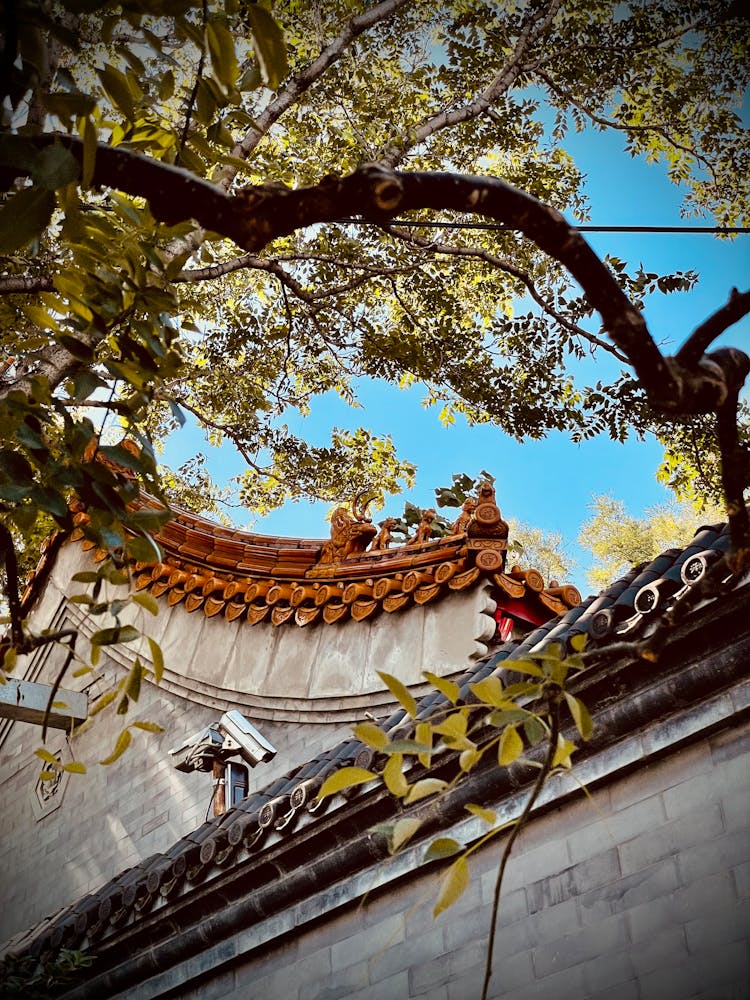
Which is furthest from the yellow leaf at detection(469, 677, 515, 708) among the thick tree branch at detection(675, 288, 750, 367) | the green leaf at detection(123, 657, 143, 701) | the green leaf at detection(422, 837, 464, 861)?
the green leaf at detection(123, 657, 143, 701)

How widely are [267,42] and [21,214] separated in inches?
26.2

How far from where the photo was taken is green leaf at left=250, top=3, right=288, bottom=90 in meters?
2.31

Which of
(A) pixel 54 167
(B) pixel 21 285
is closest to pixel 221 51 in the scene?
(A) pixel 54 167

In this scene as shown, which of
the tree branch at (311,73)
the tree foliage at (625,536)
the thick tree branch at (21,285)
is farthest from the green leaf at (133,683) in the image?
the tree foliage at (625,536)

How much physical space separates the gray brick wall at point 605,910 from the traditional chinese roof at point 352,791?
251 millimetres

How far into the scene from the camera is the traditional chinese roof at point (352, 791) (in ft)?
12.9

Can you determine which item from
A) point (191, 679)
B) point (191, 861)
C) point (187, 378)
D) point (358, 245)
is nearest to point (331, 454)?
point (187, 378)

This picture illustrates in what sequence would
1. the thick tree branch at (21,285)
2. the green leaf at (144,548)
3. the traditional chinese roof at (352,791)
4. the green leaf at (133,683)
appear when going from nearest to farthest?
the green leaf at (133,683)
the green leaf at (144,548)
the traditional chinese roof at (352,791)
the thick tree branch at (21,285)

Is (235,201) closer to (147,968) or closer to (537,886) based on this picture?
(537,886)

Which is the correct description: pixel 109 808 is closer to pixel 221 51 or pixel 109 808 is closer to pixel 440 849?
pixel 440 849

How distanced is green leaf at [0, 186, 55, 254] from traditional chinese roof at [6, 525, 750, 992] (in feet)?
5.99

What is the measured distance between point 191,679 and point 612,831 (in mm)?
4154

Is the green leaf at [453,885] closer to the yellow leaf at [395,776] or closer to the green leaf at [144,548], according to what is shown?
the yellow leaf at [395,776]

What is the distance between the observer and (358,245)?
30.4ft
